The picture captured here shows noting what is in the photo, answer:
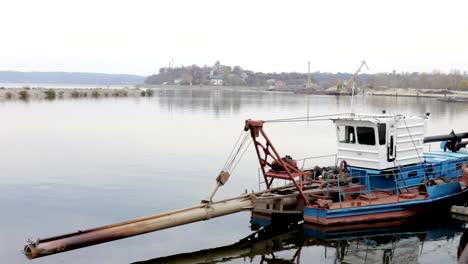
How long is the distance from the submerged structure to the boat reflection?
1.13ft

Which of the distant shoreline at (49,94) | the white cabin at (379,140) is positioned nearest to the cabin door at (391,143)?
the white cabin at (379,140)

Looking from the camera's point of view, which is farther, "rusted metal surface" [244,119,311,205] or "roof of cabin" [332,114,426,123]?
"roof of cabin" [332,114,426,123]

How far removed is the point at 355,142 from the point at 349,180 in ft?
4.95

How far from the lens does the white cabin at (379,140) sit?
70.1ft

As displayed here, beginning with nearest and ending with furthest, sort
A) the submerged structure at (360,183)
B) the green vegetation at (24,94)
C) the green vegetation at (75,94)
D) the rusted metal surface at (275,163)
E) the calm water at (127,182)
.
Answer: the calm water at (127,182) → the rusted metal surface at (275,163) → the submerged structure at (360,183) → the green vegetation at (24,94) → the green vegetation at (75,94)

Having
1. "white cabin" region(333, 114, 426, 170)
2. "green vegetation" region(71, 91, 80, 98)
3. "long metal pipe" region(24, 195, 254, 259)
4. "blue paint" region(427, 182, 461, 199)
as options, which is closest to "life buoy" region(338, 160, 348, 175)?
"white cabin" region(333, 114, 426, 170)

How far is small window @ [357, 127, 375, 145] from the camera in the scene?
21.5 metres

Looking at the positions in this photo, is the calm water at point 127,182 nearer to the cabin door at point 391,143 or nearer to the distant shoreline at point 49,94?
the cabin door at point 391,143

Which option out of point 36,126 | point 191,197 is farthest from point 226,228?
point 36,126

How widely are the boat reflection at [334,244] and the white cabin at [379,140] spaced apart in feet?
8.41

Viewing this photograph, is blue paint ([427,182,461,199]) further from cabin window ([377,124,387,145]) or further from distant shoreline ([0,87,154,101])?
distant shoreline ([0,87,154,101])

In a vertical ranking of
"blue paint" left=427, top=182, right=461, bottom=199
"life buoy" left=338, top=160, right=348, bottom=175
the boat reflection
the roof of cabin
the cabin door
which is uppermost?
the roof of cabin

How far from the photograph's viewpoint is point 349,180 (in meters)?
21.5

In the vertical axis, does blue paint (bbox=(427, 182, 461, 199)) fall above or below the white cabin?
below
